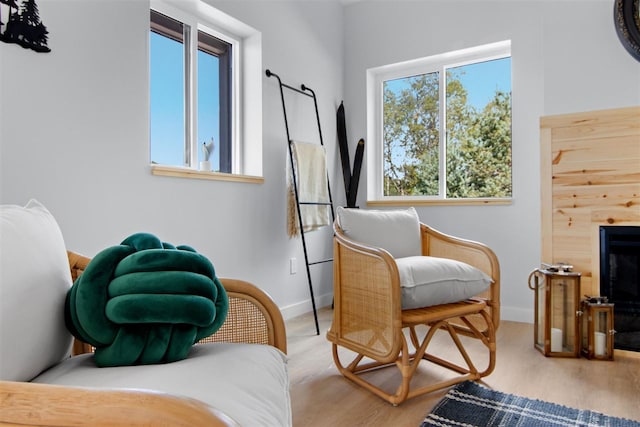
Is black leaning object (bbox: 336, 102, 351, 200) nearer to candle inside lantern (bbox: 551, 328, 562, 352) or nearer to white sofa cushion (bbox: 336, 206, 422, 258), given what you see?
white sofa cushion (bbox: 336, 206, 422, 258)

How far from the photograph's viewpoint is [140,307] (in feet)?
2.58

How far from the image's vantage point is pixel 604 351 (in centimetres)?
208

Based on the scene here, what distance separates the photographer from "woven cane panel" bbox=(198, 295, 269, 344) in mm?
1098

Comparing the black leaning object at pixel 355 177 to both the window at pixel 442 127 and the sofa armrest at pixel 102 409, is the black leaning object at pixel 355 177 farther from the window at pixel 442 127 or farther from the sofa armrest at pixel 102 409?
the sofa armrest at pixel 102 409

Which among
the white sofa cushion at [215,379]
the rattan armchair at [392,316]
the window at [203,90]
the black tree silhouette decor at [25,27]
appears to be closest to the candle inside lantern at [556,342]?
the rattan armchair at [392,316]

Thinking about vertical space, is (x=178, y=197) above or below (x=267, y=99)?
below

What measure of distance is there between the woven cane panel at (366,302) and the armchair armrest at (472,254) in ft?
1.66

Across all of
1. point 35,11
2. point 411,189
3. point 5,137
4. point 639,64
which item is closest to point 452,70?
point 411,189

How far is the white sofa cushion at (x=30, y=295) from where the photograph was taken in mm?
682

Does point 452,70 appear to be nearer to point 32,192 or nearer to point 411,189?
point 411,189

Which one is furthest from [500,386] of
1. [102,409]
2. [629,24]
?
[629,24]

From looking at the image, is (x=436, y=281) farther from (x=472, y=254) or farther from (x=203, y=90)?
(x=203, y=90)

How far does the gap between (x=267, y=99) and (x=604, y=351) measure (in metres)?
2.44

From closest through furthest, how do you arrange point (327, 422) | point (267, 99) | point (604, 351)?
point (327, 422) → point (604, 351) → point (267, 99)
